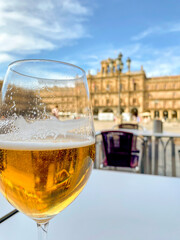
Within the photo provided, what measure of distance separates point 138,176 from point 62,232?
0.78ft

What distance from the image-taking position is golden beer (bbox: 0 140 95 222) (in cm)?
17

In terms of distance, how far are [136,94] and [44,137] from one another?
86.4ft

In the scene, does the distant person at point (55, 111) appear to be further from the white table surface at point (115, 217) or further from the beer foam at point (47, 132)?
the white table surface at point (115, 217)

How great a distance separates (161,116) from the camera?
85.3 feet

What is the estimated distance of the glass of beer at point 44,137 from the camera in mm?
173

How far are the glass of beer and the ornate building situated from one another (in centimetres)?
2497

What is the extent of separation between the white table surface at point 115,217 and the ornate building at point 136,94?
24.8m

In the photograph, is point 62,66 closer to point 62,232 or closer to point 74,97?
point 74,97

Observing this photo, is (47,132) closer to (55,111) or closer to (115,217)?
(55,111)

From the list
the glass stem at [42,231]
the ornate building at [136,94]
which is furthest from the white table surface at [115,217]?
the ornate building at [136,94]

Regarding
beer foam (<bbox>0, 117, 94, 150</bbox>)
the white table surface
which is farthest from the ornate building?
beer foam (<bbox>0, 117, 94, 150</bbox>)

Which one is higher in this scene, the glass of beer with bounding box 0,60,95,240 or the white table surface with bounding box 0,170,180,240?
the glass of beer with bounding box 0,60,95,240

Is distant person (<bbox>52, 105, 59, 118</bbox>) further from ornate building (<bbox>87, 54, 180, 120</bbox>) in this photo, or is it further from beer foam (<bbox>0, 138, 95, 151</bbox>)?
ornate building (<bbox>87, 54, 180, 120</bbox>)

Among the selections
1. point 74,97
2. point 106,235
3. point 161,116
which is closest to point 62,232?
point 106,235
